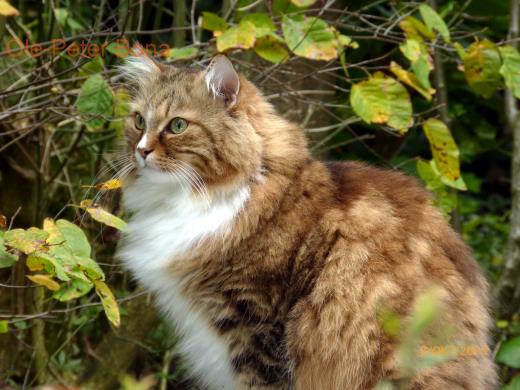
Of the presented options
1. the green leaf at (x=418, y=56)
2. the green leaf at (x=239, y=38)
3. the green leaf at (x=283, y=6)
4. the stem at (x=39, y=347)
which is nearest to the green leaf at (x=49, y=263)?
the green leaf at (x=239, y=38)

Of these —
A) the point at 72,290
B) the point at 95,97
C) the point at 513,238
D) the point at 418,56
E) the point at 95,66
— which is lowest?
the point at 513,238

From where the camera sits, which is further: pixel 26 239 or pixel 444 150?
pixel 444 150

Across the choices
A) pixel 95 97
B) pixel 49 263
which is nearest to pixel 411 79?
pixel 95 97

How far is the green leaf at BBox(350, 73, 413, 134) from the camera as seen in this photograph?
11.4ft

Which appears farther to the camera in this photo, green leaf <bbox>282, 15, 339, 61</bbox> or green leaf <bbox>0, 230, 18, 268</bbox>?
green leaf <bbox>282, 15, 339, 61</bbox>

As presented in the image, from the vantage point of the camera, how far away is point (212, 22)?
3377 millimetres

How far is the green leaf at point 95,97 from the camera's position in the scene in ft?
10.5

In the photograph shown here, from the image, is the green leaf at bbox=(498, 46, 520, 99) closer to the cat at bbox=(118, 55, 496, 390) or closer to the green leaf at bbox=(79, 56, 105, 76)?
the cat at bbox=(118, 55, 496, 390)

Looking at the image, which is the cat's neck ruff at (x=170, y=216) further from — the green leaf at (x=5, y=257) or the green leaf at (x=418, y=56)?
the green leaf at (x=418, y=56)

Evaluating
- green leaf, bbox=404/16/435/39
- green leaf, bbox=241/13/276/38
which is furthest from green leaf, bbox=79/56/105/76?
green leaf, bbox=404/16/435/39

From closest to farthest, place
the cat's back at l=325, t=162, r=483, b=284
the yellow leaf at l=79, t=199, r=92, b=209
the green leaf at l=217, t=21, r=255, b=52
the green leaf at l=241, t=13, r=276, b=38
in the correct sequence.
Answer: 1. the yellow leaf at l=79, t=199, r=92, b=209
2. the cat's back at l=325, t=162, r=483, b=284
3. the green leaf at l=217, t=21, r=255, b=52
4. the green leaf at l=241, t=13, r=276, b=38

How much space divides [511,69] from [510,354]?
48.5 inches

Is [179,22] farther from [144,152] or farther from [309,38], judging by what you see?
[144,152]

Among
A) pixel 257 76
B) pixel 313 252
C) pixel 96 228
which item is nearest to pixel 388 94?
pixel 257 76
